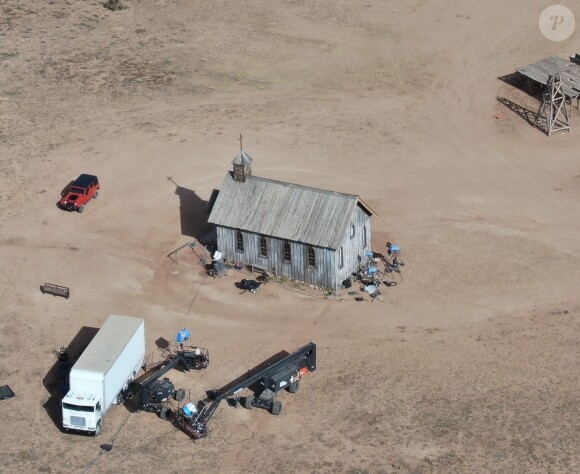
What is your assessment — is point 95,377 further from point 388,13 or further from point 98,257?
point 388,13

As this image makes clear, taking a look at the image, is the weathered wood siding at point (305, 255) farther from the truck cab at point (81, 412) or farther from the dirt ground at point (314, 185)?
the truck cab at point (81, 412)

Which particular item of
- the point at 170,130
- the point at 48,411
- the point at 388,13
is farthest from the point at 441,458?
the point at 388,13

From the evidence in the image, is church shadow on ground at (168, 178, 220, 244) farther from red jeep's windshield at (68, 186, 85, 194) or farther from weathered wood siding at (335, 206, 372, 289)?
weathered wood siding at (335, 206, 372, 289)

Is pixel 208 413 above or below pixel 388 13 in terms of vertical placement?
below

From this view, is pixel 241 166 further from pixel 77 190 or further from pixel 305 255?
pixel 77 190

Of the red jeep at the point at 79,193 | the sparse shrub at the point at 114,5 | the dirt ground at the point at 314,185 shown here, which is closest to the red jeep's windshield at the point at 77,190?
the red jeep at the point at 79,193

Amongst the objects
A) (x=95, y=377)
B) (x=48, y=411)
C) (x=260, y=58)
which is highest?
(x=260, y=58)

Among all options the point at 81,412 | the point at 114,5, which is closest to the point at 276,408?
the point at 81,412
